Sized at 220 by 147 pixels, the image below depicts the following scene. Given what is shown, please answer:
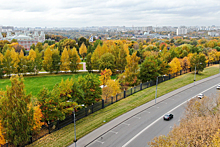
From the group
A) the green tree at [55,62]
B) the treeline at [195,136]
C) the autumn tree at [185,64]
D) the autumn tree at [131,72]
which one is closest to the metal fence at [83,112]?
the autumn tree at [131,72]

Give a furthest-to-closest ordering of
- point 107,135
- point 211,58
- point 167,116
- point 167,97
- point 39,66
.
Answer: point 211,58 < point 39,66 < point 167,97 < point 167,116 < point 107,135

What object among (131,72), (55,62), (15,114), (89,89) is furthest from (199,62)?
(15,114)

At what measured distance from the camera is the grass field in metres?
24.0

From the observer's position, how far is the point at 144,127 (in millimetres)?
27047

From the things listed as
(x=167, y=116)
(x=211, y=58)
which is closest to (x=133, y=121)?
(x=167, y=116)

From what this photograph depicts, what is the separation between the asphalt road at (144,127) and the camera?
76.7 feet

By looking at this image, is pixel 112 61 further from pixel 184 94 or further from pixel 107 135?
pixel 107 135

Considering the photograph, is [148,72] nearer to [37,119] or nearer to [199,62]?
[199,62]

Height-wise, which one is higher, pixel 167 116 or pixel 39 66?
pixel 39 66

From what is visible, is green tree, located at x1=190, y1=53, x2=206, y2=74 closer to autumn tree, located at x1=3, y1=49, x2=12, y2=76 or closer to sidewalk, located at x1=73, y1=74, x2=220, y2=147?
sidewalk, located at x1=73, y1=74, x2=220, y2=147

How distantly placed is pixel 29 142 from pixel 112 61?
1714 inches

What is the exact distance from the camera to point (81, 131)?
26.1 m

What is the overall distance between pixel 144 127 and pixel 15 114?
→ 1643cm

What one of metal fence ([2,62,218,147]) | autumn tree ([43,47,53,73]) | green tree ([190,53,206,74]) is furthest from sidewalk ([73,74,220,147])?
autumn tree ([43,47,53,73])
